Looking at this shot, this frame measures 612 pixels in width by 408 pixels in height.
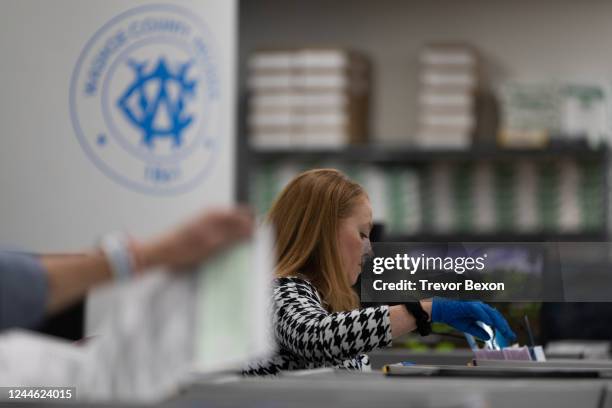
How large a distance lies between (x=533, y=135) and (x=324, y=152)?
92 cm

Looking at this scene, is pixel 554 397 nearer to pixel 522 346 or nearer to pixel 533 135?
pixel 522 346

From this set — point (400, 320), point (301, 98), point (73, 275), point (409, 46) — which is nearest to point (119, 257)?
point (73, 275)

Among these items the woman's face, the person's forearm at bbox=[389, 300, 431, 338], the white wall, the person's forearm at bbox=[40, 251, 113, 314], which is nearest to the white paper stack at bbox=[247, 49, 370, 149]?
the white wall

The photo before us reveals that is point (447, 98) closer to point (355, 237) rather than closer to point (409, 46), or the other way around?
point (409, 46)

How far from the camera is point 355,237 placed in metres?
1.43

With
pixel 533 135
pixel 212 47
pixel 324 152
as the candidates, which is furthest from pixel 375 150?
pixel 212 47

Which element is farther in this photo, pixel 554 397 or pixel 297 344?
pixel 297 344

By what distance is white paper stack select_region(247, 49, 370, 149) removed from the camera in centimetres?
439

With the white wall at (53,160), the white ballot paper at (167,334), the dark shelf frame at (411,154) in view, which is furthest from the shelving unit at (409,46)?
the white ballot paper at (167,334)

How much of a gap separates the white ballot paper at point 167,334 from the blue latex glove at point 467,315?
63cm

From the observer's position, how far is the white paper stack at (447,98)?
436 centimetres

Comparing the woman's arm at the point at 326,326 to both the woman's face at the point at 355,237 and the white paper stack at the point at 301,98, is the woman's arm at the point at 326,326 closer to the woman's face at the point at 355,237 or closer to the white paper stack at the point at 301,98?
the woman's face at the point at 355,237

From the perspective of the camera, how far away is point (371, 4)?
4.88m

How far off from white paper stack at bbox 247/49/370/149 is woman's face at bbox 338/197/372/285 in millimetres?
2912
